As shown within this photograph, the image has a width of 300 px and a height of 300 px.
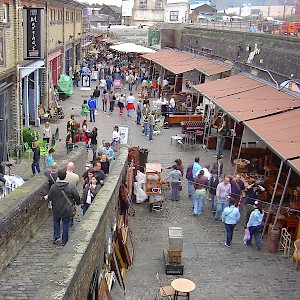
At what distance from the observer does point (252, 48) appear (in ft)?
70.7

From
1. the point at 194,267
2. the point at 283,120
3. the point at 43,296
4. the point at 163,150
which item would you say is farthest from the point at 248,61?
the point at 43,296

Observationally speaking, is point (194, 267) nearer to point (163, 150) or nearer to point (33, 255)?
point (33, 255)

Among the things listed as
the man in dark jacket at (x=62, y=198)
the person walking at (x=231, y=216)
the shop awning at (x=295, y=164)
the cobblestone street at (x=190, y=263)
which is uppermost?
the shop awning at (x=295, y=164)

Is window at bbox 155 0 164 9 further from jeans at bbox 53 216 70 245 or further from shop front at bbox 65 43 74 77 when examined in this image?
jeans at bbox 53 216 70 245

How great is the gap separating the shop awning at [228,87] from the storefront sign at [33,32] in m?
6.42

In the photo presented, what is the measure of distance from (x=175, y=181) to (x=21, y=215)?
19.4ft

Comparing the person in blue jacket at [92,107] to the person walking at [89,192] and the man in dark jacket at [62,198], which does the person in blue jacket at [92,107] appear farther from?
the man in dark jacket at [62,198]

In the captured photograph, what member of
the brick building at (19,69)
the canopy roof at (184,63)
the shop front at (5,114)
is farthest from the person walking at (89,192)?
the canopy roof at (184,63)

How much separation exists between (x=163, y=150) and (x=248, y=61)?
5.73m

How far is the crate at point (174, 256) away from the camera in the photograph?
10.3m

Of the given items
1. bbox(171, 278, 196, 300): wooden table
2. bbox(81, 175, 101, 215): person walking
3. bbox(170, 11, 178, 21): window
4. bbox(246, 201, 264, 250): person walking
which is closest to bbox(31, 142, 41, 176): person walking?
bbox(81, 175, 101, 215): person walking

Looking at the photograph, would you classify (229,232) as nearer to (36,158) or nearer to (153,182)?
(153,182)

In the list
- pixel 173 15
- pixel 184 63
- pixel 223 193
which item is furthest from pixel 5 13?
pixel 173 15

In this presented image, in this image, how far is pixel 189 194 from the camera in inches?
580
